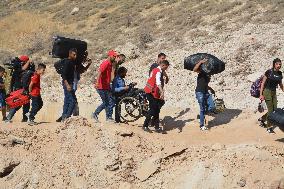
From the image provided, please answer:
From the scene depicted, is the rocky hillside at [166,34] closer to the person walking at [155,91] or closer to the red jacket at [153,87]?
the person walking at [155,91]

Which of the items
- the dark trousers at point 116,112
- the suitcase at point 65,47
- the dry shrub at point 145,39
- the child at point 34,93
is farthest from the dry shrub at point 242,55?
the child at point 34,93

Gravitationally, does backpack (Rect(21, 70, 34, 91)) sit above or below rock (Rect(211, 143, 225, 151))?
above

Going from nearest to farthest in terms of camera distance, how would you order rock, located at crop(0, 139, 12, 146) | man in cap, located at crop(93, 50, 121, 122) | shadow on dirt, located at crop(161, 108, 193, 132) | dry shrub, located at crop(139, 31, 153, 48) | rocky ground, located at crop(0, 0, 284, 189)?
rocky ground, located at crop(0, 0, 284, 189), rock, located at crop(0, 139, 12, 146), man in cap, located at crop(93, 50, 121, 122), shadow on dirt, located at crop(161, 108, 193, 132), dry shrub, located at crop(139, 31, 153, 48)

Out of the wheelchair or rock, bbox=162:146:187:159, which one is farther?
the wheelchair

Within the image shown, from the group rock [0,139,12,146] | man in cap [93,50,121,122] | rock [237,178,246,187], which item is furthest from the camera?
man in cap [93,50,121,122]

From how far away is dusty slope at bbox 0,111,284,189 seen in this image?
7.69 metres

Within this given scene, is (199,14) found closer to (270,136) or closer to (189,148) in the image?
(270,136)

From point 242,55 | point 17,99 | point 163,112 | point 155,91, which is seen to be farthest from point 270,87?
point 242,55

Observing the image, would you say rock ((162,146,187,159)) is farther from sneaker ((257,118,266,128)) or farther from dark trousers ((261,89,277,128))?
sneaker ((257,118,266,128))

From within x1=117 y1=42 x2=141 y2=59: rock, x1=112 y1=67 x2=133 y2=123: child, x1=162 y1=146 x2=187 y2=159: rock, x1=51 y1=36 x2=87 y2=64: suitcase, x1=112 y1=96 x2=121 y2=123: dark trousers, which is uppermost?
x1=117 y1=42 x2=141 y2=59: rock

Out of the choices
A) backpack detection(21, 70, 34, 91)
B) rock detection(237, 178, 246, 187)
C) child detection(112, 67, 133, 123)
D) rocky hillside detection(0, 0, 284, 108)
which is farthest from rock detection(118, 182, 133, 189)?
rocky hillside detection(0, 0, 284, 108)

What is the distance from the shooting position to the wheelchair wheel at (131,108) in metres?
10.6

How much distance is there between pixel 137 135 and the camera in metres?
8.96

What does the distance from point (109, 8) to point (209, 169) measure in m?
22.9
